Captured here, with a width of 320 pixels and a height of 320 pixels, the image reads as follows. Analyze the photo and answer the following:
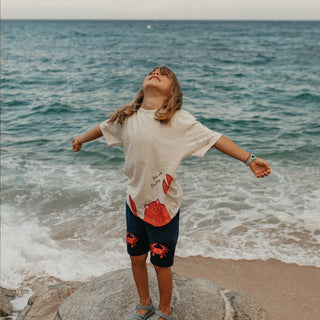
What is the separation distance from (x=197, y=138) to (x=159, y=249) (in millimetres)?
828

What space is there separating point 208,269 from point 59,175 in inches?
176

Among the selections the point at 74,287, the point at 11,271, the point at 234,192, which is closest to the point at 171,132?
Answer: the point at 74,287

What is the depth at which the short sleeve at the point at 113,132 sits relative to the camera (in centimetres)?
267

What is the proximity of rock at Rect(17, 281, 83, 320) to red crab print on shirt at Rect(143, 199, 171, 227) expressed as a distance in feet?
5.73

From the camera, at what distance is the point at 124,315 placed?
10.2 feet

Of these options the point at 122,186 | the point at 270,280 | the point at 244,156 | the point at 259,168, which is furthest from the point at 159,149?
the point at 122,186

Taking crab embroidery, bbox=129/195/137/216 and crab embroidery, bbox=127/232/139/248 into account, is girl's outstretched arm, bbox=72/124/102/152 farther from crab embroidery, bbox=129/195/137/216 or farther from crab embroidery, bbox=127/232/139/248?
crab embroidery, bbox=127/232/139/248

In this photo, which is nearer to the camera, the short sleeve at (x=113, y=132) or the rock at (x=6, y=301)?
the short sleeve at (x=113, y=132)

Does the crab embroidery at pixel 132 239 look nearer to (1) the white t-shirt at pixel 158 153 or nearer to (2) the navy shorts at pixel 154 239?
(2) the navy shorts at pixel 154 239

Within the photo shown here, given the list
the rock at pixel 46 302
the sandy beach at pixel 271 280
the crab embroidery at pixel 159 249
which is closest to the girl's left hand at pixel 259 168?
the crab embroidery at pixel 159 249

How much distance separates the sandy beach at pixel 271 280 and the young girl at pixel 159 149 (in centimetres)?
206

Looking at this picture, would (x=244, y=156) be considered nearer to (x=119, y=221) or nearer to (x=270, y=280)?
(x=270, y=280)

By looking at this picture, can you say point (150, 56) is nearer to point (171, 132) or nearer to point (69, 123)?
point (69, 123)

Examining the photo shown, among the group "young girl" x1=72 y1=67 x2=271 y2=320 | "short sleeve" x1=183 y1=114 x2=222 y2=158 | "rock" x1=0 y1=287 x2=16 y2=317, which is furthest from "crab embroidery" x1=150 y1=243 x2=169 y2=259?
"rock" x1=0 y1=287 x2=16 y2=317
